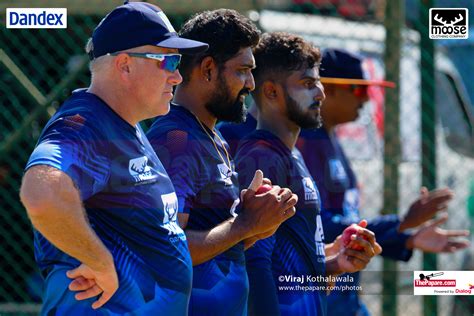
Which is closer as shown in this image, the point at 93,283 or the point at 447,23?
the point at 93,283

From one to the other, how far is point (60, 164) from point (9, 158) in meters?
2.82

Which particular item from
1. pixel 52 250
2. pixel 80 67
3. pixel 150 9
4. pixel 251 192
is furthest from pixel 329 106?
pixel 52 250

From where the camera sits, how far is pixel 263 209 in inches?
128

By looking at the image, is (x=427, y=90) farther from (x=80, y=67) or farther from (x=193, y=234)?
(x=193, y=234)

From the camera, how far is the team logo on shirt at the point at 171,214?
2.92 m

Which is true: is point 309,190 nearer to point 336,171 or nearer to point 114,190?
point 336,171


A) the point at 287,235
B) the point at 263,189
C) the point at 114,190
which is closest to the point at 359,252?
the point at 287,235

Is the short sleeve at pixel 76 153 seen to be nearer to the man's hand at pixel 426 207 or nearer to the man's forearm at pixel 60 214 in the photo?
the man's forearm at pixel 60 214

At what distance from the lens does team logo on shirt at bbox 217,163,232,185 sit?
10.9ft

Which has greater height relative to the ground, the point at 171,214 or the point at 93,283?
the point at 171,214

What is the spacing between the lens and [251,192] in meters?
3.29

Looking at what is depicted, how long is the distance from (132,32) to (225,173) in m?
0.66

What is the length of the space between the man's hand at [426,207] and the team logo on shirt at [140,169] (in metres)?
2.17

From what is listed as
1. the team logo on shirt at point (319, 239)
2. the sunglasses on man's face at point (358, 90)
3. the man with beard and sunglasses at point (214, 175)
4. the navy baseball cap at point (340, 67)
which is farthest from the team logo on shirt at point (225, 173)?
the sunglasses on man's face at point (358, 90)
